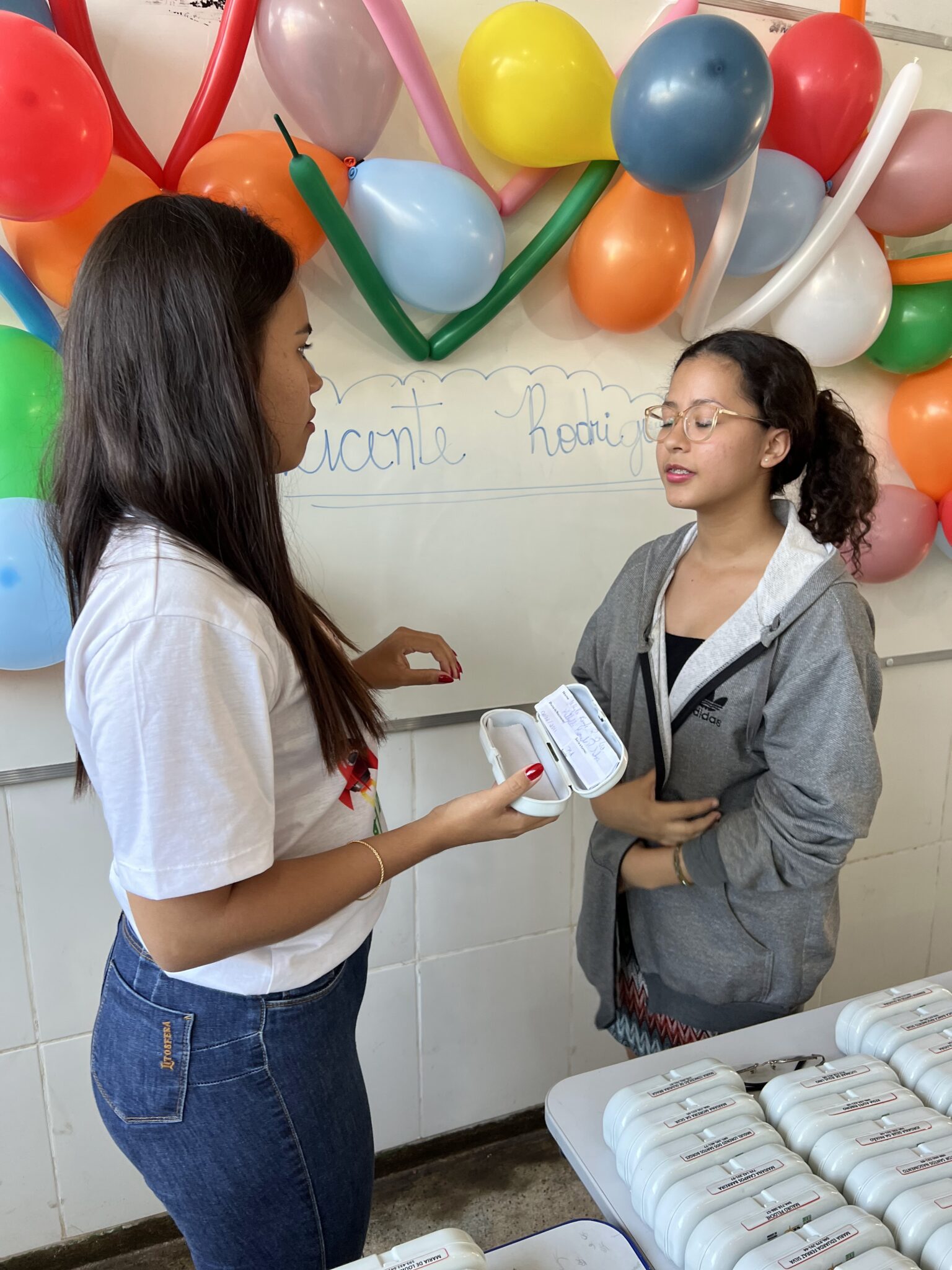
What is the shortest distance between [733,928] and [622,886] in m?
0.19

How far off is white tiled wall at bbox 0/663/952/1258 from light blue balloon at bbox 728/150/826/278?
1.05 m

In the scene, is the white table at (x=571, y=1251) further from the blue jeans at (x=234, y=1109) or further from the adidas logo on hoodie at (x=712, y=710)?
the adidas logo on hoodie at (x=712, y=710)

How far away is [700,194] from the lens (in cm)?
159

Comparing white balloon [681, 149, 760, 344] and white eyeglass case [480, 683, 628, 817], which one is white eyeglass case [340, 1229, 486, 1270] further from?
white balloon [681, 149, 760, 344]

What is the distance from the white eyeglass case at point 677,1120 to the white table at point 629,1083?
0.09 ft

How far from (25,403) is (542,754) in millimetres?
831

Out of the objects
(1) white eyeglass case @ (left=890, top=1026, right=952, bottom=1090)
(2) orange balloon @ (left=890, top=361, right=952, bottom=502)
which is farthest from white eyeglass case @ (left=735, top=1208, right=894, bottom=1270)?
(2) orange balloon @ (left=890, top=361, right=952, bottom=502)

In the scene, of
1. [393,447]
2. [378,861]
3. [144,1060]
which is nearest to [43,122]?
[393,447]

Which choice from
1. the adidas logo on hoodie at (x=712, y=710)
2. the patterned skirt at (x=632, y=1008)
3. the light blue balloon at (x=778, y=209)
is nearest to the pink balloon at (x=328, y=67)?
the light blue balloon at (x=778, y=209)

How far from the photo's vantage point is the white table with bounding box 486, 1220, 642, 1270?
2.42 feet

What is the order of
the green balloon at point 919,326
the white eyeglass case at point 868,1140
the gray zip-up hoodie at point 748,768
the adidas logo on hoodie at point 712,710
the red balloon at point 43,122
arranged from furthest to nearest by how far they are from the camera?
the green balloon at point 919,326 < the adidas logo on hoodie at point 712,710 < the gray zip-up hoodie at point 748,768 < the red balloon at point 43,122 < the white eyeglass case at point 868,1140

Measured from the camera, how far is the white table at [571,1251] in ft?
2.42

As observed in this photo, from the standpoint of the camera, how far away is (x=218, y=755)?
0.70 m

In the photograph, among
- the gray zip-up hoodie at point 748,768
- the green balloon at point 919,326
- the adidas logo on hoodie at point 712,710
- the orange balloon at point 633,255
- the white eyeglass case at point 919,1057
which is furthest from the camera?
the green balloon at point 919,326
